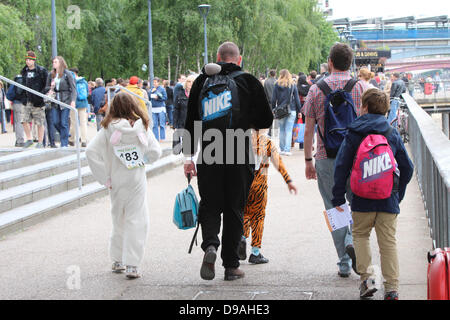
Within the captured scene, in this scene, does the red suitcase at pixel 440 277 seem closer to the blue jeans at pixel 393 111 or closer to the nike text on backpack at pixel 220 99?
the nike text on backpack at pixel 220 99

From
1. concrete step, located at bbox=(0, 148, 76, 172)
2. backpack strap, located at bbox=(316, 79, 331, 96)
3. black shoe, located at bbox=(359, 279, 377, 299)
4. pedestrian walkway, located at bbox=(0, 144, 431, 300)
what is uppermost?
backpack strap, located at bbox=(316, 79, 331, 96)

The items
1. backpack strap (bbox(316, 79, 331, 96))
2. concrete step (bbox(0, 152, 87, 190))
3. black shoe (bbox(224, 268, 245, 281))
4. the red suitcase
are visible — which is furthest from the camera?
concrete step (bbox(0, 152, 87, 190))

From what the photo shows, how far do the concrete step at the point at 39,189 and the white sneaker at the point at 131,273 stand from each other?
3430 mm

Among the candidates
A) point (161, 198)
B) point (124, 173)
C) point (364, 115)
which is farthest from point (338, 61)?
point (161, 198)

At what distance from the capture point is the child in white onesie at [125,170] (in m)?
6.36

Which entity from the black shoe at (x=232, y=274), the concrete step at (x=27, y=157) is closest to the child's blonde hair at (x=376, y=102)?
the black shoe at (x=232, y=274)

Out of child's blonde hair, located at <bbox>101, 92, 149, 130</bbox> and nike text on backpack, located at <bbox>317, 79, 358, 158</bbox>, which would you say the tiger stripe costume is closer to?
nike text on backpack, located at <bbox>317, 79, 358, 158</bbox>

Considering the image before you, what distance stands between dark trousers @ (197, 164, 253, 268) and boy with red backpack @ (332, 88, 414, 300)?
3.08ft

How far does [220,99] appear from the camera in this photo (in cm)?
589

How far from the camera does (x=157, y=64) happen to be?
45.8m

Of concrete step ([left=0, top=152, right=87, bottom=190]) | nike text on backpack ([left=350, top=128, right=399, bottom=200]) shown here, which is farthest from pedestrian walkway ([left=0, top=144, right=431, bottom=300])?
concrete step ([left=0, top=152, right=87, bottom=190])

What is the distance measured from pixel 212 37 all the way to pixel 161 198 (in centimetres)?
3415

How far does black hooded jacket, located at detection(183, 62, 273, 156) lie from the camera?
236 inches
